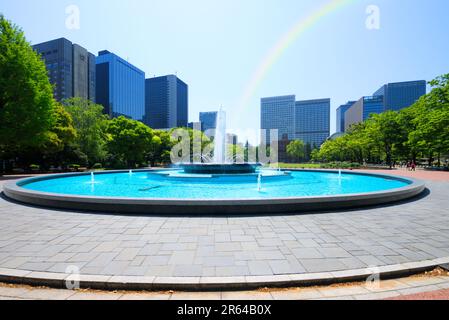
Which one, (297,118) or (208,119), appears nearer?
(208,119)

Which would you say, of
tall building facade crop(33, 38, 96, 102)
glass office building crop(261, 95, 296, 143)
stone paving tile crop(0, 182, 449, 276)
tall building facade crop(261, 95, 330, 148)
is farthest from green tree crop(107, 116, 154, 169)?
glass office building crop(261, 95, 296, 143)

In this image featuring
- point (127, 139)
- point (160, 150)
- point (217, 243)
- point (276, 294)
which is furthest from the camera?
point (160, 150)

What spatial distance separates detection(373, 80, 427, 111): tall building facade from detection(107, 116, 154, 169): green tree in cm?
17386

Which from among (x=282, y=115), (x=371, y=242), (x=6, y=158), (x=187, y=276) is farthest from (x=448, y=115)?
(x=282, y=115)

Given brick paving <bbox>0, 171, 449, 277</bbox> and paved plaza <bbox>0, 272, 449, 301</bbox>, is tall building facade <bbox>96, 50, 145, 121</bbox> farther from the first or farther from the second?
paved plaza <bbox>0, 272, 449, 301</bbox>

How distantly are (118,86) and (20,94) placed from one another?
115 m

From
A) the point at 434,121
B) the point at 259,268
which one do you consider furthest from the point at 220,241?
the point at 434,121

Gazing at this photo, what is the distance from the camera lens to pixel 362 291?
330 cm

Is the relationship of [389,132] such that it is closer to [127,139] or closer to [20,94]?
[127,139]

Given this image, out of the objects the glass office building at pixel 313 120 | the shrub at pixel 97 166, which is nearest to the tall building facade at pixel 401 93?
the glass office building at pixel 313 120

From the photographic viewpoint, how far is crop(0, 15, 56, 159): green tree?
22109 millimetres

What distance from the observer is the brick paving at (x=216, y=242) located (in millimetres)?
3865

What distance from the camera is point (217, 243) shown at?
4891 millimetres

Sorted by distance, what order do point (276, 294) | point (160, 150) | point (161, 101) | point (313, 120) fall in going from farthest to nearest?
point (313, 120)
point (161, 101)
point (160, 150)
point (276, 294)
